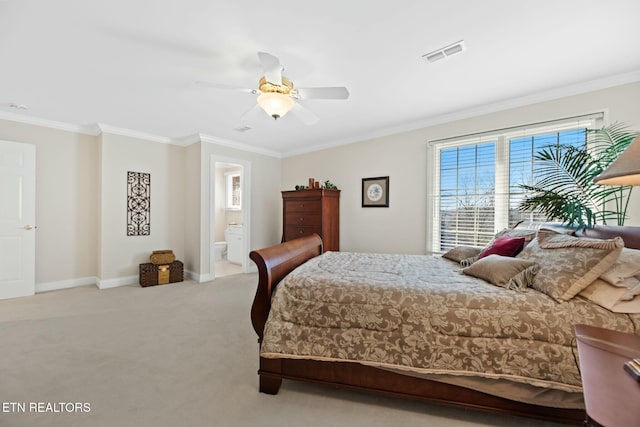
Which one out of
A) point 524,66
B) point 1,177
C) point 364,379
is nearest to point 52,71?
point 1,177

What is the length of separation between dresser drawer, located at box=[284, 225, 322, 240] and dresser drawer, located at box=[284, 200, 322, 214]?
0.98ft

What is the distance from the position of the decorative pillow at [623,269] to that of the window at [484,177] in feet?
5.88

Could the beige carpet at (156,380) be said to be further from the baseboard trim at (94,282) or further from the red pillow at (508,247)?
the red pillow at (508,247)

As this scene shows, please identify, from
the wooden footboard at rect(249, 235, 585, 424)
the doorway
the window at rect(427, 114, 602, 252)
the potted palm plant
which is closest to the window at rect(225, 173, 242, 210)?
the doorway

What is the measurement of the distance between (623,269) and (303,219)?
3.70 meters

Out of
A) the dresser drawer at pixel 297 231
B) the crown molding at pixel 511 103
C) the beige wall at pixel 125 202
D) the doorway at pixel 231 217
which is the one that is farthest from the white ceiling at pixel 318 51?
the doorway at pixel 231 217

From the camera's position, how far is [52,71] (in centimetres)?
249

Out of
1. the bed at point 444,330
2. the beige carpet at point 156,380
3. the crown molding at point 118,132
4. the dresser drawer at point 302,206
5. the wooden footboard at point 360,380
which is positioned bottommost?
the beige carpet at point 156,380

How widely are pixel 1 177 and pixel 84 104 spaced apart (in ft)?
5.29

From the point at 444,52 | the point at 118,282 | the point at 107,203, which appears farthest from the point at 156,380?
the point at 107,203

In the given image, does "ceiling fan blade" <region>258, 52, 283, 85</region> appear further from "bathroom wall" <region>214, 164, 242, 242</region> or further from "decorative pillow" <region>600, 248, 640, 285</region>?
"bathroom wall" <region>214, 164, 242, 242</region>

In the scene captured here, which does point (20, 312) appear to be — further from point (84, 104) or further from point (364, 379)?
point (364, 379)

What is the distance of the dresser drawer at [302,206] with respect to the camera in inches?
175

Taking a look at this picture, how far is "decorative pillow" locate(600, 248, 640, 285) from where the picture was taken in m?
1.39
